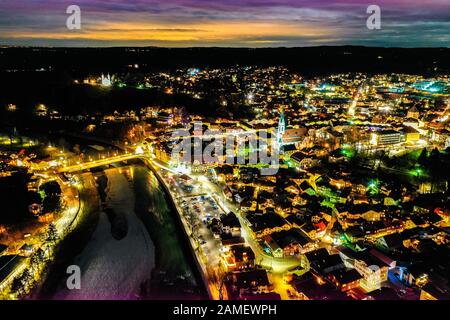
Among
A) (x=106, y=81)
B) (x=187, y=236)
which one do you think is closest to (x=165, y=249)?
(x=187, y=236)

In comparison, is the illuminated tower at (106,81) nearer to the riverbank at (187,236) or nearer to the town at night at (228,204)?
the town at night at (228,204)

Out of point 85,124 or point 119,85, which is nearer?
point 85,124

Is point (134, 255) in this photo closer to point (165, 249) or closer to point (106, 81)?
point (165, 249)

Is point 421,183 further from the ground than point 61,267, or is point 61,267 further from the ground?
point 421,183

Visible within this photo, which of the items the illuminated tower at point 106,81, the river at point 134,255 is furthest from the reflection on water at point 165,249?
the illuminated tower at point 106,81

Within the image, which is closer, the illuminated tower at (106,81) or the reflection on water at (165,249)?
the reflection on water at (165,249)

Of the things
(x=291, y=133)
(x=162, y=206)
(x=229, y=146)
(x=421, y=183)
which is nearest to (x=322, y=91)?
→ (x=291, y=133)

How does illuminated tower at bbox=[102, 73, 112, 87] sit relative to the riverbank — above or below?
above

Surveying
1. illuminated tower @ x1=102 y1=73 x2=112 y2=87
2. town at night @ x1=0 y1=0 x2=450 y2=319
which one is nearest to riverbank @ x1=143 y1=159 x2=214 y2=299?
town at night @ x1=0 y1=0 x2=450 y2=319

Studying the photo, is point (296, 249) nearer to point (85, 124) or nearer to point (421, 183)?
point (421, 183)

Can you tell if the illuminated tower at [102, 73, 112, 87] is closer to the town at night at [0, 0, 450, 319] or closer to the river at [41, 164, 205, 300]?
the town at night at [0, 0, 450, 319]

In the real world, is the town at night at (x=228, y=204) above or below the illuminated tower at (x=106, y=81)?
below
